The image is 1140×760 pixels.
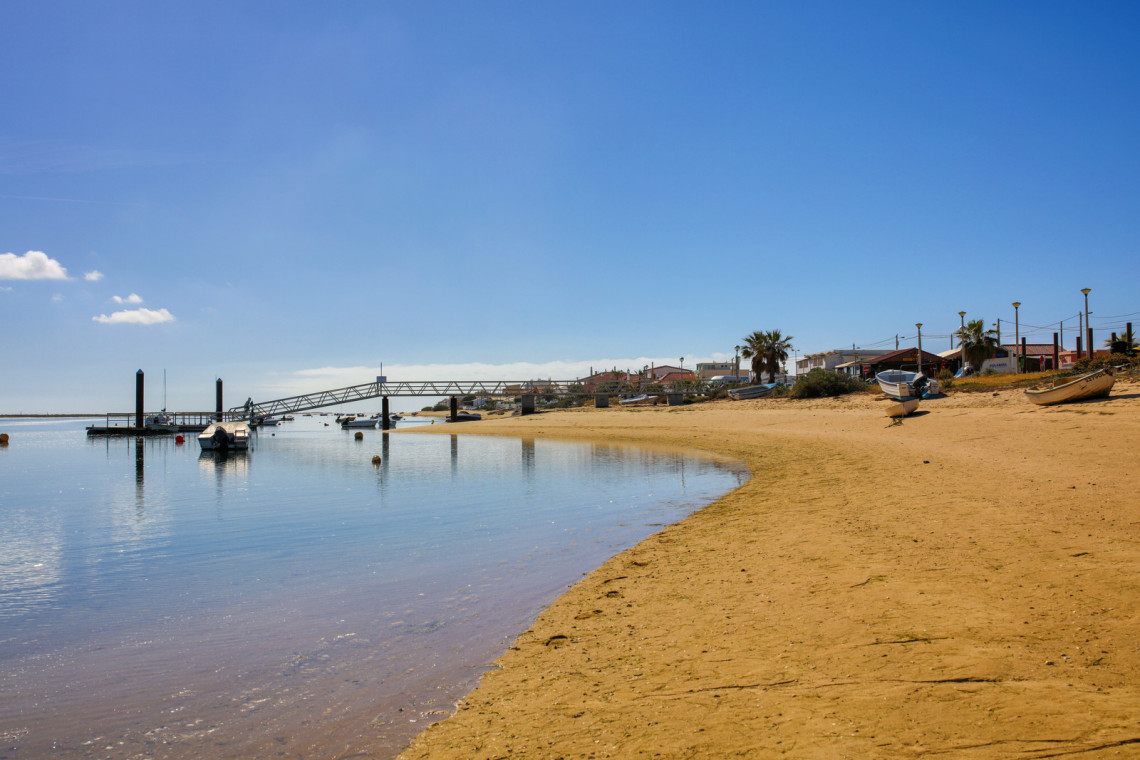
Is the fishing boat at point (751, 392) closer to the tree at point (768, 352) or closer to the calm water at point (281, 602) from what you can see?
the tree at point (768, 352)

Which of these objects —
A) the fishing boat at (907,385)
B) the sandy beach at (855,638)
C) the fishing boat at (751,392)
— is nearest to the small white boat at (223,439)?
the fishing boat at (751,392)

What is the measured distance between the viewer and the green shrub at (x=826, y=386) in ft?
147

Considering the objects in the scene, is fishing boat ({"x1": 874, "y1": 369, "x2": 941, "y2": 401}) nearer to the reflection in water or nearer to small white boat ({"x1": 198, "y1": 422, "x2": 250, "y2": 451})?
the reflection in water

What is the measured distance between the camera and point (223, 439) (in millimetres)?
48906

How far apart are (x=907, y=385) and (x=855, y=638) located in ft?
102

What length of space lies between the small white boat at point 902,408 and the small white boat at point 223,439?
44.6 metres

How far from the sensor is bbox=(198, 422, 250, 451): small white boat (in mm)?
48719

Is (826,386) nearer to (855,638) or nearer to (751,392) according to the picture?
(751,392)

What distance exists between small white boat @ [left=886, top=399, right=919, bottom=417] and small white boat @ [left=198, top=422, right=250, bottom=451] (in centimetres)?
4455

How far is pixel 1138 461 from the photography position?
12.5m

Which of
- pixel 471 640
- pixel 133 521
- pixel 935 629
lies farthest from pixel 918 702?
pixel 133 521

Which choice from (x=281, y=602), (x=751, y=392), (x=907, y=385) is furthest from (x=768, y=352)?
(x=281, y=602)

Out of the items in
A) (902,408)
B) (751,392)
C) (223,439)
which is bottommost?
(223,439)

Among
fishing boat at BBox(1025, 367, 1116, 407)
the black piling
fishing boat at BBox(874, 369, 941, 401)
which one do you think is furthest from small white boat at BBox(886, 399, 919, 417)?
the black piling
